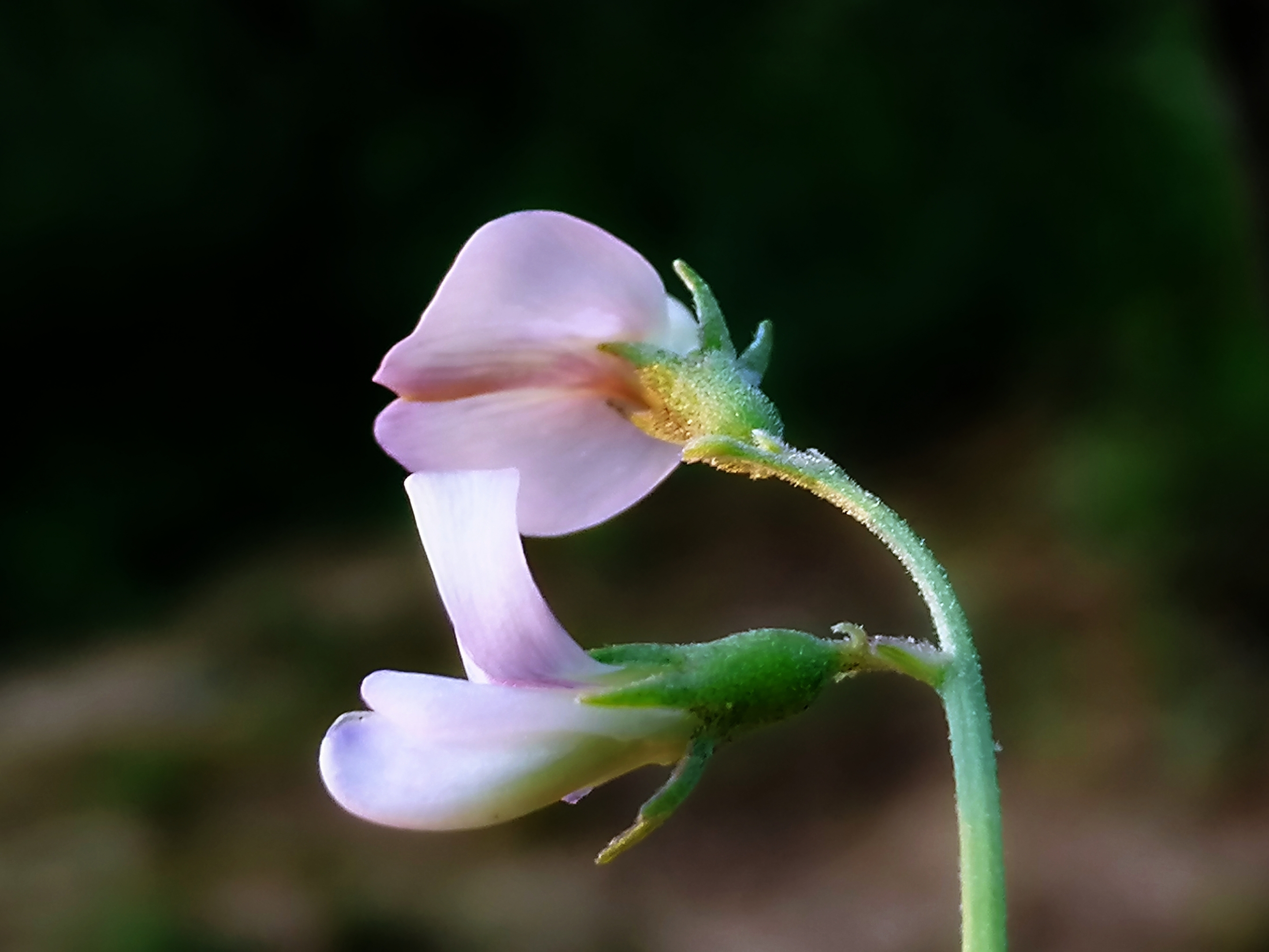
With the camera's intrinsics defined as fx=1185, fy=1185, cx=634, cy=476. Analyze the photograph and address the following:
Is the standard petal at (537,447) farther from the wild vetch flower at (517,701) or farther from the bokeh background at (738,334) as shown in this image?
the bokeh background at (738,334)

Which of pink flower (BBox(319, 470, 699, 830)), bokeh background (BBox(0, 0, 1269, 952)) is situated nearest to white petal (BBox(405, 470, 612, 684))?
pink flower (BBox(319, 470, 699, 830))

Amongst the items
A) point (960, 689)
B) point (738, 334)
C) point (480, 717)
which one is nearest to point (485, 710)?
point (480, 717)

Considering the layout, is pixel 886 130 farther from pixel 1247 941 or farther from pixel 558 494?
pixel 558 494

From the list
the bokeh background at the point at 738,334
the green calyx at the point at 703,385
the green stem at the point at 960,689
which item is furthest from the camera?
the bokeh background at the point at 738,334

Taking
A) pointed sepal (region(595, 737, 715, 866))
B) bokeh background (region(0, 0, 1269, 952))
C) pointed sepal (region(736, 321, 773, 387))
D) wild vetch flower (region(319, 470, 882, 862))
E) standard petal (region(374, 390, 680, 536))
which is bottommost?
pointed sepal (region(595, 737, 715, 866))

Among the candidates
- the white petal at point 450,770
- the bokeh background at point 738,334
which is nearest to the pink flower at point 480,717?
the white petal at point 450,770

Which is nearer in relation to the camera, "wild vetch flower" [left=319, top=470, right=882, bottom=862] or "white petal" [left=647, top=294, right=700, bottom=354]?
"wild vetch flower" [left=319, top=470, right=882, bottom=862]

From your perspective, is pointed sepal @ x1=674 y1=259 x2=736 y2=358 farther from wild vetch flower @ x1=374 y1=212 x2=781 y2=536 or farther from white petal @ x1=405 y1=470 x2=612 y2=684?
white petal @ x1=405 y1=470 x2=612 y2=684
